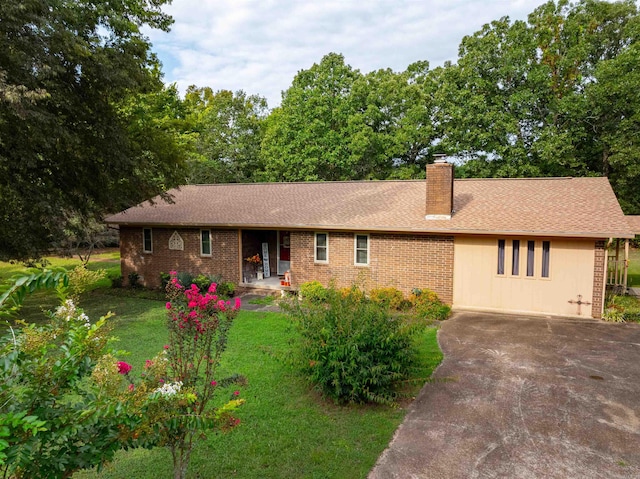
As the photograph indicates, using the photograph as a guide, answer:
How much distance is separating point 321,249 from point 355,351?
841cm

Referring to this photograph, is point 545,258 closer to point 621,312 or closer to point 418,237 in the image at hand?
point 621,312

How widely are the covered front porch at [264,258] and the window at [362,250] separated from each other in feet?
9.61

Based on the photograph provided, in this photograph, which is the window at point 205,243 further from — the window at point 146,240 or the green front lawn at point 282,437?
the green front lawn at point 282,437

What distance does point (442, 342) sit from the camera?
9.55 metres

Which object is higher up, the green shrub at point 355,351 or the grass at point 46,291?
the green shrub at point 355,351

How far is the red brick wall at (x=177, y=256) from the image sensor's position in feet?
50.9

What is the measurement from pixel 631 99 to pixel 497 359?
21694mm

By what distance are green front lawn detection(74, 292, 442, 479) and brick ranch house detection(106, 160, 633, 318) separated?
4.57 m

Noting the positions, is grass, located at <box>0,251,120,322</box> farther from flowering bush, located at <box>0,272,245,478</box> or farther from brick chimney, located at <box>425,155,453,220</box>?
brick chimney, located at <box>425,155,453,220</box>

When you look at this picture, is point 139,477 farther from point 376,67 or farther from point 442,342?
point 376,67

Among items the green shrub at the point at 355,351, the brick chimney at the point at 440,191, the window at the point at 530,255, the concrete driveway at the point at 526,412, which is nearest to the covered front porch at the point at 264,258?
the brick chimney at the point at 440,191

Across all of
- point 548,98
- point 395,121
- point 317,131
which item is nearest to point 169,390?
point 317,131

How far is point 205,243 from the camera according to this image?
52.4 feet

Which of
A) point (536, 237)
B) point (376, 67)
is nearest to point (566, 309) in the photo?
point (536, 237)
